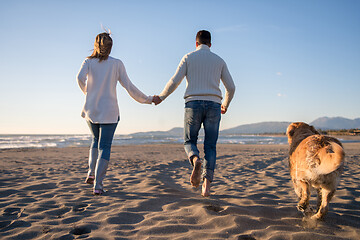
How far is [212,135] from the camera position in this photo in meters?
3.29

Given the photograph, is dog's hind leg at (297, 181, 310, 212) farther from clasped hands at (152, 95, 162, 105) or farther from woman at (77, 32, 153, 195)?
woman at (77, 32, 153, 195)

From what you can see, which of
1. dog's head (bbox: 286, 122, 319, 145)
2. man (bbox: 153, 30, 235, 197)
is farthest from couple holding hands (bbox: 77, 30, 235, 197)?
dog's head (bbox: 286, 122, 319, 145)

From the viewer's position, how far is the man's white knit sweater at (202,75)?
323cm

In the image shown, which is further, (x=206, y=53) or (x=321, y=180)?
(x=206, y=53)

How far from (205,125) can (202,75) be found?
0.72 metres

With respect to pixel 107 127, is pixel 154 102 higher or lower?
higher

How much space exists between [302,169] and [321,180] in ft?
0.74

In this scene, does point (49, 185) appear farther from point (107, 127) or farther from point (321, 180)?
point (321, 180)

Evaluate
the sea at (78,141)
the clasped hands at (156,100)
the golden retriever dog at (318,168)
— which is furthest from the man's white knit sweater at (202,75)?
the sea at (78,141)

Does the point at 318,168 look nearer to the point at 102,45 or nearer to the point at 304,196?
the point at 304,196

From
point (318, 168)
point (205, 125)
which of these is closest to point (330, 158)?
point (318, 168)

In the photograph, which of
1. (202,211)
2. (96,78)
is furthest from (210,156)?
(96,78)

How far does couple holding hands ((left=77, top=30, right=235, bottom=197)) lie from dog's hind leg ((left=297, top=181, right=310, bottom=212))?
1138 mm

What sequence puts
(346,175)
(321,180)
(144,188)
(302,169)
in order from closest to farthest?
1. (321,180)
2. (302,169)
3. (144,188)
4. (346,175)
